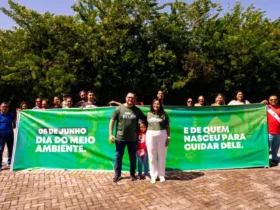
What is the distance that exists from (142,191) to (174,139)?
1.73 m

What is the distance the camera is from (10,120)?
655 centimetres

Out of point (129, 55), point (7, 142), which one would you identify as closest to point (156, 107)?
point (7, 142)

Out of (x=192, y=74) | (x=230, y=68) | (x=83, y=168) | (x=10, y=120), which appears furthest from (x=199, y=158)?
(x=230, y=68)

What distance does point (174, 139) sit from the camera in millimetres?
6133

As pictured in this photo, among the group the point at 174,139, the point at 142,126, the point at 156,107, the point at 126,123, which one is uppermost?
the point at 156,107

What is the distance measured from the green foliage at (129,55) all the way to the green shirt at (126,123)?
7689mm

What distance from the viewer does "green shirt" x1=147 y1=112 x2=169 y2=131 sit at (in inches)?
205

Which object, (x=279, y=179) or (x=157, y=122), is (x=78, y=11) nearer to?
(x=157, y=122)

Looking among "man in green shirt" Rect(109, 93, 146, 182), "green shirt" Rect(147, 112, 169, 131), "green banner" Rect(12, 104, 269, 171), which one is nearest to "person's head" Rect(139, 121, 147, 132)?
"man in green shirt" Rect(109, 93, 146, 182)

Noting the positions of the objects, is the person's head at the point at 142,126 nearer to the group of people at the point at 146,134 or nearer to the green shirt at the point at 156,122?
the group of people at the point at 146,134

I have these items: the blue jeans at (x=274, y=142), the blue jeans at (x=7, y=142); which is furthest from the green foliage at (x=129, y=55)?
the blue jeans at (x=274, y=142)

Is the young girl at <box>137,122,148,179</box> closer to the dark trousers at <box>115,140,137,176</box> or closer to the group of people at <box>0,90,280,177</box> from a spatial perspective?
the group of people at <box>0,90,280,177</box>

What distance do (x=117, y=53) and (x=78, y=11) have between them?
372cm

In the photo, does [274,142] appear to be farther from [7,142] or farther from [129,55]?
[129,55]
